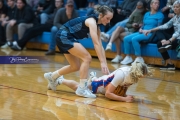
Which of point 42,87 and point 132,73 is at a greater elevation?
point 132,73

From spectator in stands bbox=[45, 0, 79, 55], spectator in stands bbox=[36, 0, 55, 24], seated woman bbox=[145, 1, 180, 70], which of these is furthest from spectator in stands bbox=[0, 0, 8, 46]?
seated woman bbox=[145, 1, 180, 70]

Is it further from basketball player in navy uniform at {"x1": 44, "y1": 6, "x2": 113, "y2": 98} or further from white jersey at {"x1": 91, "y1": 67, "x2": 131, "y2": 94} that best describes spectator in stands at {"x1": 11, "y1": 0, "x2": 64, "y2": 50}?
white jersey at {"x1": 91, "y1": 67, "x2": 131, "y2": 94}

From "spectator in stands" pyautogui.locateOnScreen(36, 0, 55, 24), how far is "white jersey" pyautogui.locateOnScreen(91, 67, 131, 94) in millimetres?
6430

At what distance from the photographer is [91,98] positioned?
5.31 metres

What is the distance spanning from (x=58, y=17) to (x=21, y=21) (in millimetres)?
1587

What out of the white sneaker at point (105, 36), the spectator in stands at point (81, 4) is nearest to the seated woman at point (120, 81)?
the white sneaker at point (105, 36)

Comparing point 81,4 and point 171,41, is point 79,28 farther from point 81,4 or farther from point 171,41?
point 81,4

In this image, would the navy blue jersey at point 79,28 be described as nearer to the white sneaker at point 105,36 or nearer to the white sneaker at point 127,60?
the white sneaker at point 127,60

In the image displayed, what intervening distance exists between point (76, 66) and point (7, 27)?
22.6ft

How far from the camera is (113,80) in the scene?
5062mm

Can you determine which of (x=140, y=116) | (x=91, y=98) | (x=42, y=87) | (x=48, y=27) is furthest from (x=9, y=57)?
(x=140, y=116)

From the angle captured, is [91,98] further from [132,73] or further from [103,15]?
[103,15]

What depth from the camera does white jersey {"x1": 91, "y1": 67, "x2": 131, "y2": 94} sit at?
16.6 ft

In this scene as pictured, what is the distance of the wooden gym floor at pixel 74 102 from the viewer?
14.4 ft
